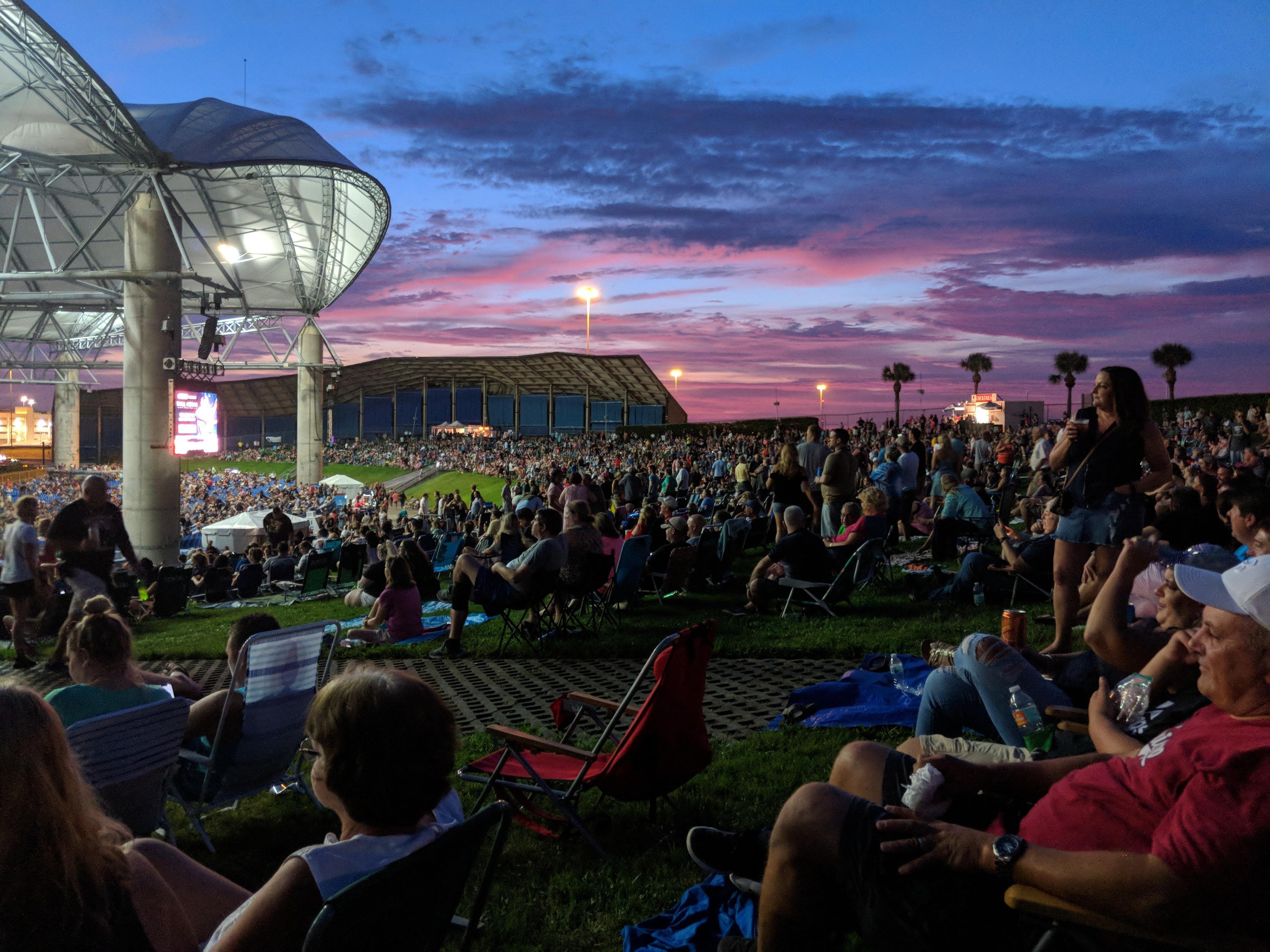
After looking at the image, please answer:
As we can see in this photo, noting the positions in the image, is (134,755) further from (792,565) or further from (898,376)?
(898,376)

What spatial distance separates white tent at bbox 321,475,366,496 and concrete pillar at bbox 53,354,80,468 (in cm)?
2921

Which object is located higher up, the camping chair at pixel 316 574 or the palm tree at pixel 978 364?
the palm tree at pixel 978 364

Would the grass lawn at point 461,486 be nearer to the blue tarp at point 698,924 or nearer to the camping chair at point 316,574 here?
the camping chair at point 316,574

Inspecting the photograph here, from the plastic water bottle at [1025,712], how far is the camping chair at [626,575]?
5.67m

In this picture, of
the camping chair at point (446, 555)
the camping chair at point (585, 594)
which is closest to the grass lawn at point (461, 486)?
the camping chair at point (446, 555)

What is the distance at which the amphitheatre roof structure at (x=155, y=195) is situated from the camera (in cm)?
2050

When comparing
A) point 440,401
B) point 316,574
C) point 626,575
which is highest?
point 440,401

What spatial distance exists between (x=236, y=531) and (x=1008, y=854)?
1175 inches

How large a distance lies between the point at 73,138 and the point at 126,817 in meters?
29.3

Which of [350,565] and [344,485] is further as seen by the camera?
[344,485]

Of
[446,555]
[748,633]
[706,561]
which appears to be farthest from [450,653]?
[446,555]

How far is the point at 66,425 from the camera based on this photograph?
61250mm

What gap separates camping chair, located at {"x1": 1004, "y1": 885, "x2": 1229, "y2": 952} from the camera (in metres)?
1.68

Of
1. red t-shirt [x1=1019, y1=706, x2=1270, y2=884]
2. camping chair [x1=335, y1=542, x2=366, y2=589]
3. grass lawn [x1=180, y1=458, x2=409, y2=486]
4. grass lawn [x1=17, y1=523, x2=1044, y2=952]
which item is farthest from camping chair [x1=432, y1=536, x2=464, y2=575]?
grass lawn [x1=180, y1=458, x2=409, y2=486]
